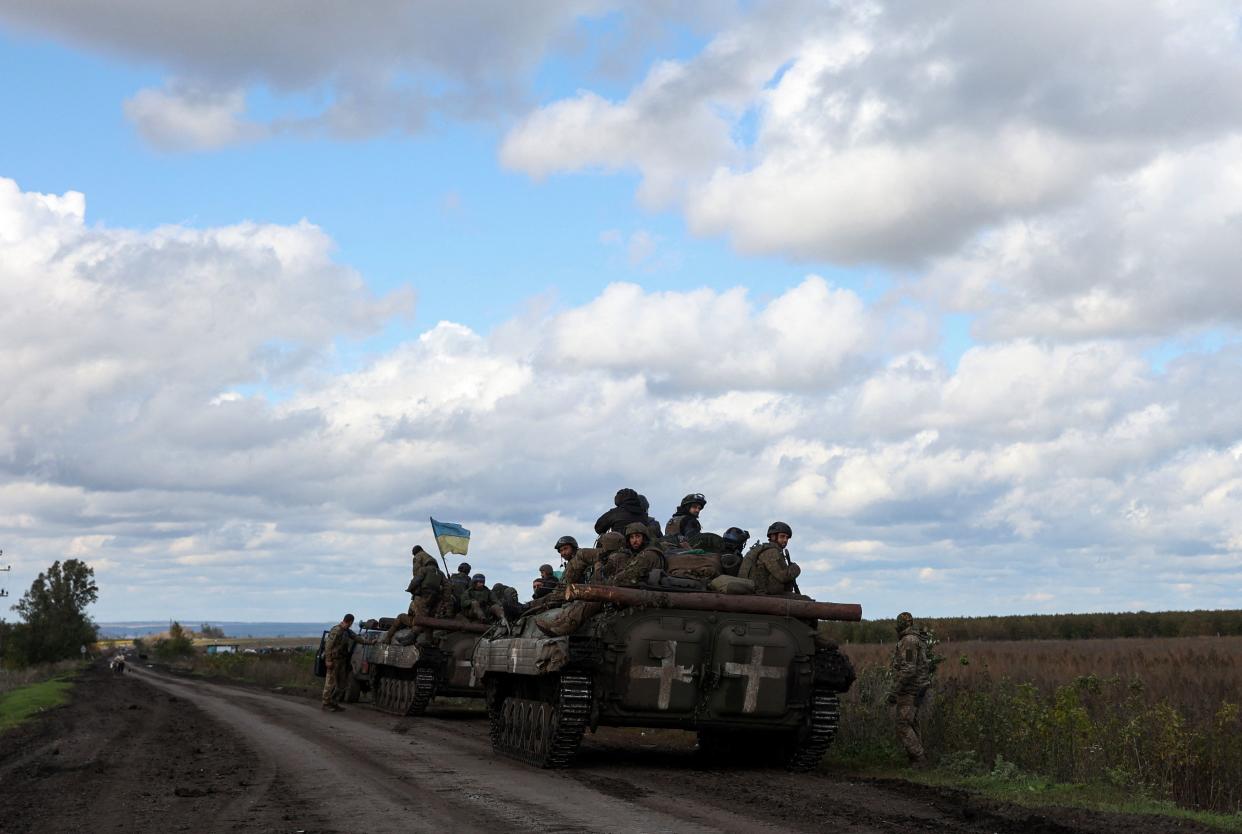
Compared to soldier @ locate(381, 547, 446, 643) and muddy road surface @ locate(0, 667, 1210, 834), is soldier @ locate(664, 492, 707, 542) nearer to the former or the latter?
muddy road surface @ locate(0, 667, 1210, 834)

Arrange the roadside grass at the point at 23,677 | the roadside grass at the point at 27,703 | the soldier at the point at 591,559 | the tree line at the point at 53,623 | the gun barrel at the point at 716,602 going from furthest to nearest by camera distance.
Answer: the tree line at the point at 53,623, the roadside grass at the point at 23,677, the roadside grass at the point at 27,703, the soldier at the point at 591,559, the gun barrel at the point at 716,602

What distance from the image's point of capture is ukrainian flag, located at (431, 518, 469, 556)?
29.8 meters

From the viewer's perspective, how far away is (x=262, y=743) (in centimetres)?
→ 1948

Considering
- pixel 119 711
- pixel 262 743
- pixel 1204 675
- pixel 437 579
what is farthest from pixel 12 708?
pixel 1204 675

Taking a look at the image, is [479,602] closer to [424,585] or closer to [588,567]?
[424,585]

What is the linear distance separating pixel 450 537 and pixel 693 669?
15.6 metres

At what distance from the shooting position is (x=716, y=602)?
607 inches

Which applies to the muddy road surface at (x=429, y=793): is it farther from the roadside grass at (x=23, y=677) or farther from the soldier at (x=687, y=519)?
the roadside grass at (x=23, y=677)

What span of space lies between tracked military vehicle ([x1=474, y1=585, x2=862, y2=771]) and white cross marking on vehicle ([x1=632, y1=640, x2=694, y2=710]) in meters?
0.01

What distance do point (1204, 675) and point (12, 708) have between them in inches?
994

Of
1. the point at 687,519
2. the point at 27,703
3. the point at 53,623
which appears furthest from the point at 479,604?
the point at 53,623

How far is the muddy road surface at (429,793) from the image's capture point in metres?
11.1

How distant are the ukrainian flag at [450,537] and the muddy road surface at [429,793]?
8.62 meters

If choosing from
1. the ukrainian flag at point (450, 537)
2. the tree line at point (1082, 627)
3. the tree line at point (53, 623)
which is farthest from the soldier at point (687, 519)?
the tree line at point (53, 623)
